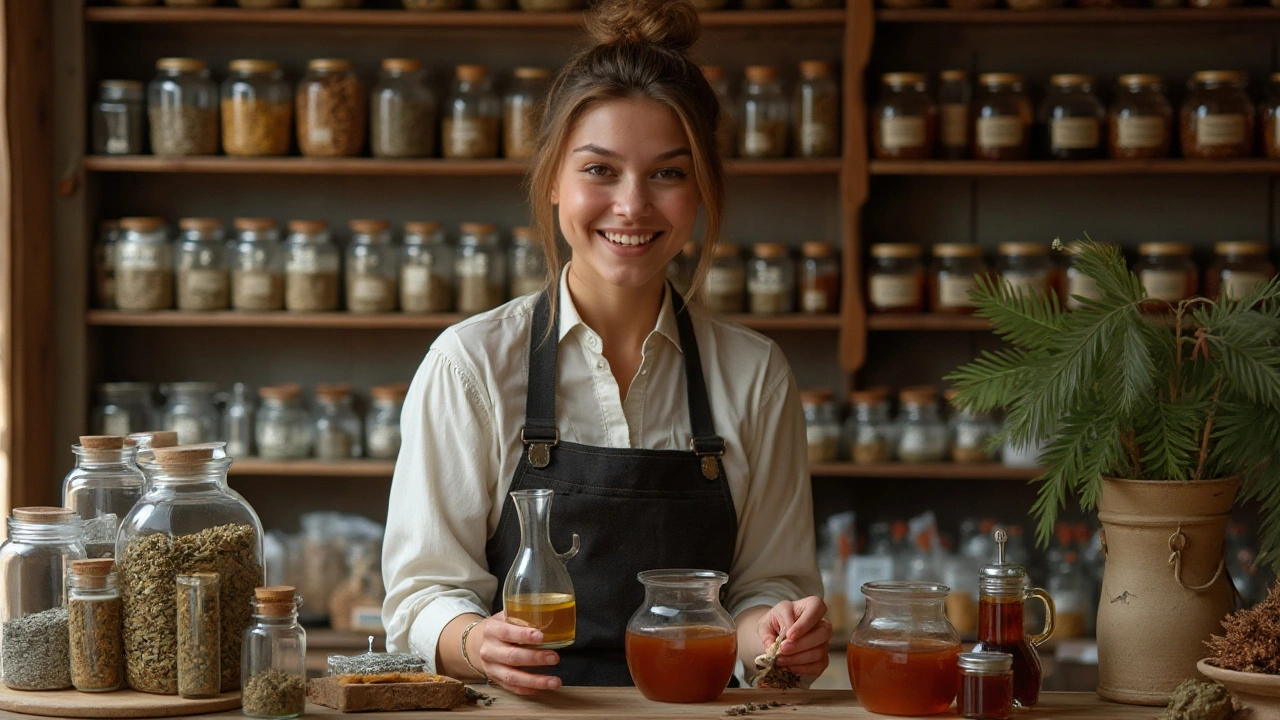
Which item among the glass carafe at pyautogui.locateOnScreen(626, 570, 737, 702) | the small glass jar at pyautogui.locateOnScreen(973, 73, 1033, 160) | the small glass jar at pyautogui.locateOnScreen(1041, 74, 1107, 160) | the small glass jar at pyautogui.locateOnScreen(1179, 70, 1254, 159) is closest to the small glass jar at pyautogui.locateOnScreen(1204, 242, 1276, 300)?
the small glass jar at pyautogui.locateOnScreen(1179, 70, 1254, 159)

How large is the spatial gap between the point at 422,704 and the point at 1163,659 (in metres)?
0.74

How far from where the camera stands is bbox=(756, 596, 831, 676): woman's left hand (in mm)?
1384

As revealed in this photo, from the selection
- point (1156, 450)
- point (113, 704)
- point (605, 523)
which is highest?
point (1156, 450)

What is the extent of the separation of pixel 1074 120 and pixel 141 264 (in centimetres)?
225

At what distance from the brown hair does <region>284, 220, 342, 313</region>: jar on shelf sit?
5.00 feet

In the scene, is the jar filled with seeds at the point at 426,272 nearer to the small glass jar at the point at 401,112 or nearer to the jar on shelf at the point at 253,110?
the small glass jar at the point at 401,112

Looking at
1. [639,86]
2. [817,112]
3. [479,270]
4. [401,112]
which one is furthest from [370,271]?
[639,86]

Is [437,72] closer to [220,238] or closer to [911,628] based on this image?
[220,238]

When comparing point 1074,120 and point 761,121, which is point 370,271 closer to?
point 761,121

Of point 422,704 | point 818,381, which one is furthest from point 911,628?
point 818,381

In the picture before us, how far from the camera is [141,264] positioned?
3.22m

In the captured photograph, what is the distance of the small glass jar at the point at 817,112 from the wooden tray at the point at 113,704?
7.24 feet

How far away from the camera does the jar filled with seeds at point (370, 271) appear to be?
321 cm

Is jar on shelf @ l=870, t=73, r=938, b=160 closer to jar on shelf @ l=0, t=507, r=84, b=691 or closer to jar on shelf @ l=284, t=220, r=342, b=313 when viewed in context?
jar on shelf @ l=284, t=220, r=342, b=313
